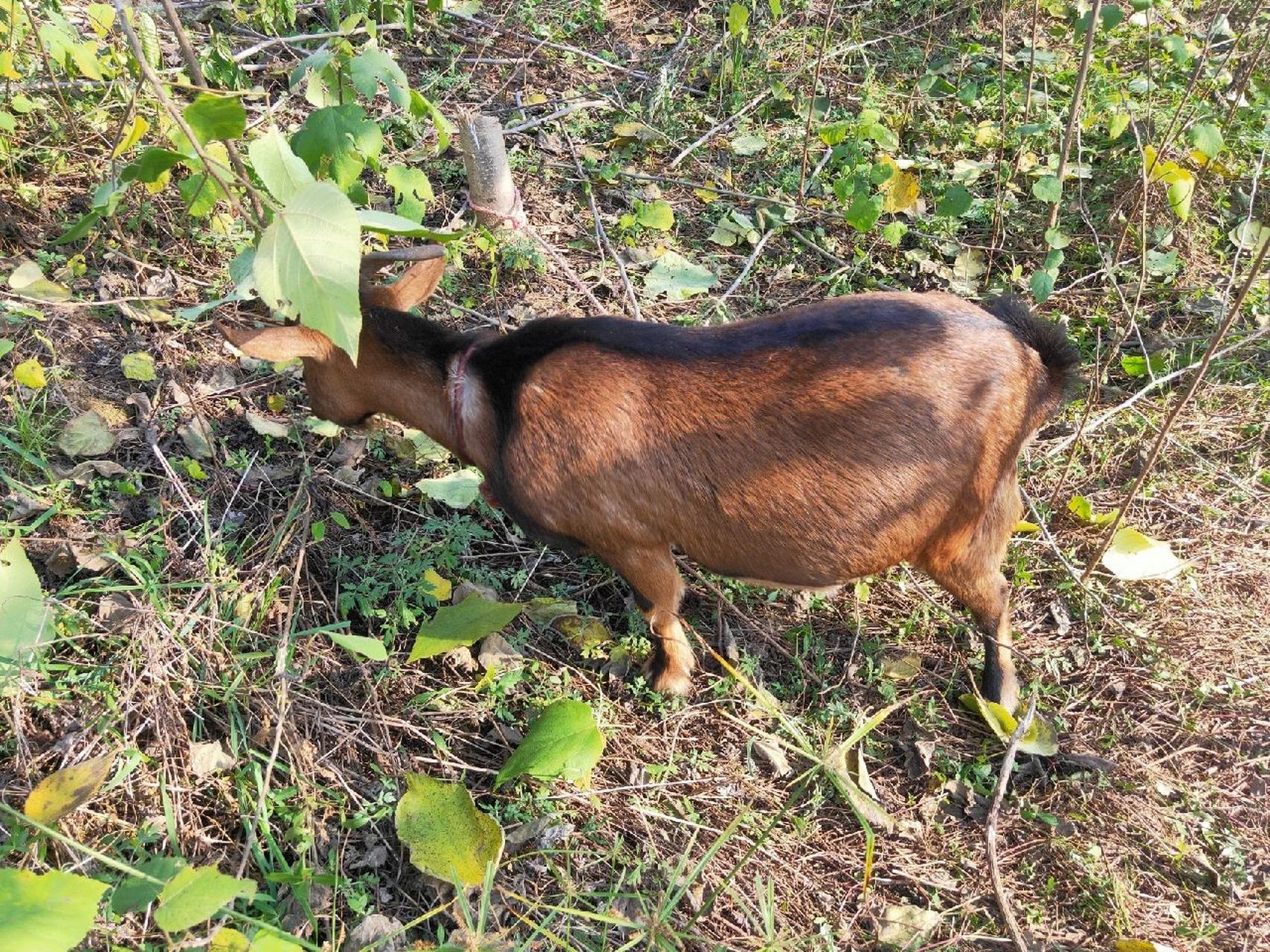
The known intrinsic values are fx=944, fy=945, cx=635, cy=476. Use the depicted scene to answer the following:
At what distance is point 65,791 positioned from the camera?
2.54m

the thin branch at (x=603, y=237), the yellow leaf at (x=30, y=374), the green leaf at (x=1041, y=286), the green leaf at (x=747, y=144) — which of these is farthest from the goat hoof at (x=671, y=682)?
the green leaf at (x=747, y=144)

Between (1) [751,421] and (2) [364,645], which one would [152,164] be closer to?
(2) [364,645]

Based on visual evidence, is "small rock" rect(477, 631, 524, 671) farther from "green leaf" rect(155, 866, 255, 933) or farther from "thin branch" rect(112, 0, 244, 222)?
"thin branch" rect(112, 0, 244, 222)

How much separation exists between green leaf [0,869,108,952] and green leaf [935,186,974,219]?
442 cm

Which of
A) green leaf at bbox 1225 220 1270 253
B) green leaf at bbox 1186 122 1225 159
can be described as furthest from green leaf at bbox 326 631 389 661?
green leaf at bbox 1225 220 1270 253

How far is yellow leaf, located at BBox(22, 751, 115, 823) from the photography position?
2.50 m

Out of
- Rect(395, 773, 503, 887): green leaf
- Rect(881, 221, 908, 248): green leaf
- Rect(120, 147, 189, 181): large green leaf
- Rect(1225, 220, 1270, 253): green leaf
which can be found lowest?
Rect(395, 773, 503, 887): green leaf

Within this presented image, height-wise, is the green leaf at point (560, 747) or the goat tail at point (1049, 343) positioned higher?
A: the goat tail at point (1049, 343)

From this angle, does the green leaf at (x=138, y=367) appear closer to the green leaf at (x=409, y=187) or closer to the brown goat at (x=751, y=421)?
the brown goat at (x=751, y=421)

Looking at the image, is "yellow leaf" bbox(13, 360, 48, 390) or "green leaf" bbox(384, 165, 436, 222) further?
"green leaf" bbox(384, 165, 436, 222)

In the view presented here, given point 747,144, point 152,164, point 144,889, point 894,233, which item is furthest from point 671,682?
point 747,144

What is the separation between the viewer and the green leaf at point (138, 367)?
3.96 m

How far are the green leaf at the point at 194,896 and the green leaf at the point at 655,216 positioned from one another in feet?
12.4

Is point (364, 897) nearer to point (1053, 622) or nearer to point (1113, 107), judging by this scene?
point (1053, 622)
